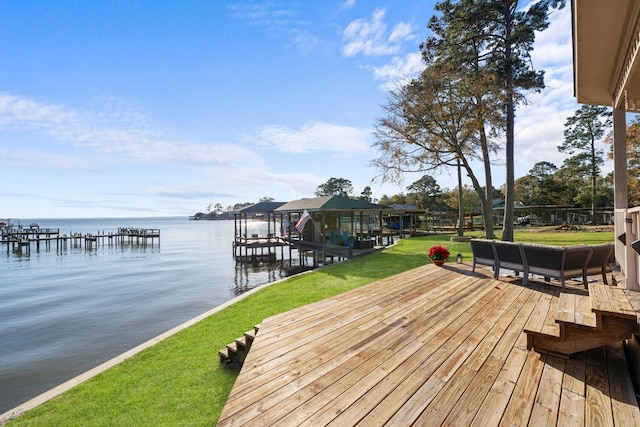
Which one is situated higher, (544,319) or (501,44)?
(501,44)

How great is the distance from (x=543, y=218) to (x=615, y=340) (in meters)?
45.9

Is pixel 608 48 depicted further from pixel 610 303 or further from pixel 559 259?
pixel 559 259

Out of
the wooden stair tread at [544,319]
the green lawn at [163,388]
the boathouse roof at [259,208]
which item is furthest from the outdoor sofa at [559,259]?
the boathouse roof at [259,208]

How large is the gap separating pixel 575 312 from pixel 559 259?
3039mm

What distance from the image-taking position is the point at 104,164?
120 ft

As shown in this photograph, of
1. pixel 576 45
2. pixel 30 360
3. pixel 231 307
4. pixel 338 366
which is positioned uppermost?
pixel 576 45

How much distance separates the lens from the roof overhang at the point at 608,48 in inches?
116

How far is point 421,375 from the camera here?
8.36ft

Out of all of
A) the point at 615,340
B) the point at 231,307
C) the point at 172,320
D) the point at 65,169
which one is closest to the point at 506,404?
the point at 615,340

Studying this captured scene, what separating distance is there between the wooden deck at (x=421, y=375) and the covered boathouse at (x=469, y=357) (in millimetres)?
10

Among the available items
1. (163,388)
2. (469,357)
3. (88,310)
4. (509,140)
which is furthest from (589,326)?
(509,140)

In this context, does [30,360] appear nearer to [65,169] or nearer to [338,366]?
[338,366]

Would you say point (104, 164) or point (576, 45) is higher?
point (104, 164)

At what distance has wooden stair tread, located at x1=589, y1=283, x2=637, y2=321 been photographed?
2.41 metres
